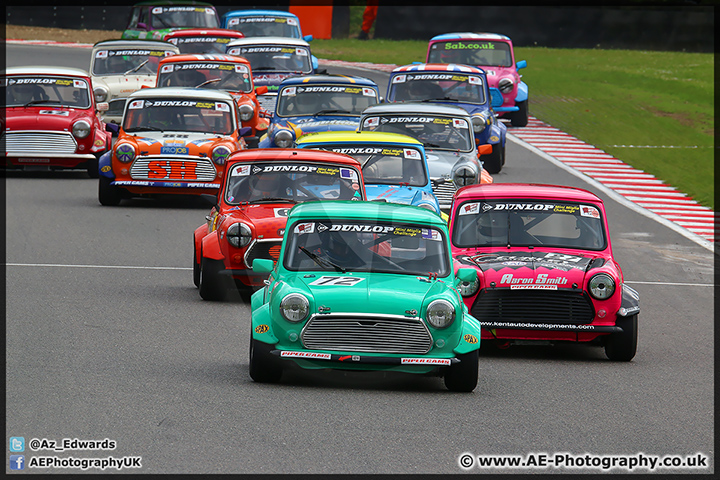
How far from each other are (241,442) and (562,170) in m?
17.4

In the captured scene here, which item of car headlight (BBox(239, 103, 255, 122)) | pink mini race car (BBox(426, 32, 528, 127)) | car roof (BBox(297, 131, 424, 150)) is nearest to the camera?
car roof (BBox(297, 131, 424, 150))

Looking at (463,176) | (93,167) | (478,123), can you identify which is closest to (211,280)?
(463,176)

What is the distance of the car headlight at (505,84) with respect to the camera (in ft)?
87.3

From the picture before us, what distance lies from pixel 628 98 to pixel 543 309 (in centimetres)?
2473

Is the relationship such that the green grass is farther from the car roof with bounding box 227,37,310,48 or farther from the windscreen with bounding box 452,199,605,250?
the windscreen with bounding box 452,199,605,250

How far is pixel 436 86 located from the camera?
2283cm

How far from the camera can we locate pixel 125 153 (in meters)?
18.3

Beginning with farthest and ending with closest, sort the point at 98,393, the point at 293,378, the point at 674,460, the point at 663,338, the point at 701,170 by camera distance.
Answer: the point at 701,170, the point at 663,338, the point at 293,378, the point at 98,393, the point at 674,460

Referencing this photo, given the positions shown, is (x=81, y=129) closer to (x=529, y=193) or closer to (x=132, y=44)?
(x=132, y=44)

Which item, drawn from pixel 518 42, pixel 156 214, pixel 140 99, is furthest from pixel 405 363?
pixel 518 42

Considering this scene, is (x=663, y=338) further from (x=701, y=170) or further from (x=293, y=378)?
(x=701, y=170)

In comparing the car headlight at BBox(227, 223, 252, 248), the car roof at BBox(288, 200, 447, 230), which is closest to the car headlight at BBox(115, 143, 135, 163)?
the car headlight at BBox(227, 223, 252, 248)

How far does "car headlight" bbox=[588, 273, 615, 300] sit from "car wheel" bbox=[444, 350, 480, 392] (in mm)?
1976

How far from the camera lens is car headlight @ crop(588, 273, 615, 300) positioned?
33.8 ft
